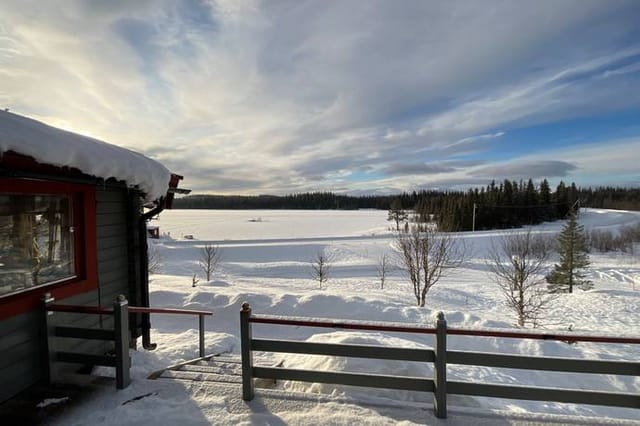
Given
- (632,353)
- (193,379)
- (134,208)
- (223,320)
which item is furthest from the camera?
(223,320)

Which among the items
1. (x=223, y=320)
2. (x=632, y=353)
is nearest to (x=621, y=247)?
(x=632, y=353)

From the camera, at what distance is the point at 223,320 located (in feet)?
32.0

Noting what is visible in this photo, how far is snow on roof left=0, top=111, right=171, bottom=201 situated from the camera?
112 inches

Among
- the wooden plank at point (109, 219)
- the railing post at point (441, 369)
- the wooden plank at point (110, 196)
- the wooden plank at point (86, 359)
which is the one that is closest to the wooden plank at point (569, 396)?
the railing post at point (441, 369)

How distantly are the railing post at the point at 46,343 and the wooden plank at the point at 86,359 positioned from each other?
0.30ft

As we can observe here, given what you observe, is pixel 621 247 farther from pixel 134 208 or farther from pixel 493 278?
pixel 134 208

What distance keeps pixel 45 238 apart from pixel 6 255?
44 cm

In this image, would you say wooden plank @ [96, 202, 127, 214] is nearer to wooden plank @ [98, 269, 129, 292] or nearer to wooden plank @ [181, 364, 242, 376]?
wooden plank @ [98, 269, 129, 292]

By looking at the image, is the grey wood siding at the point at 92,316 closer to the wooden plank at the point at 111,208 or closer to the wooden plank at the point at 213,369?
the wooden plank at the point at 111,208

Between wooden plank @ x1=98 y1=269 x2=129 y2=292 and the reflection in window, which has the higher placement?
the reflection in window

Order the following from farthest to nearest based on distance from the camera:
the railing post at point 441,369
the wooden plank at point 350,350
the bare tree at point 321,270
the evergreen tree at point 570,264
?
1. the bare tree at point 321,270
2. the evergreen tree at point 570,264
3. the wooden plank at point 350,350
4. the railing post at point 441,369

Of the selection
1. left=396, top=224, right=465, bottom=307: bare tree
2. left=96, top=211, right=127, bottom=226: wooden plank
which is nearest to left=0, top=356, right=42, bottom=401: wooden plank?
left=96, top=211, right=127, bottom=226: wooden plank

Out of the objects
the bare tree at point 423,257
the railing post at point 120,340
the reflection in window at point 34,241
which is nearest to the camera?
the reflection in window at point 34,241

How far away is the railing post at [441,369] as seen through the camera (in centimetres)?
300
